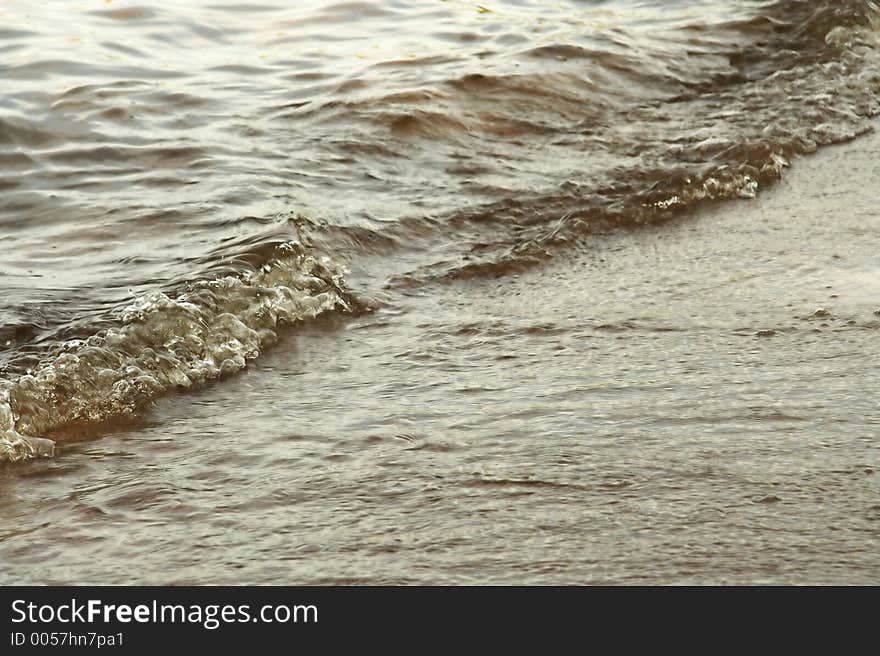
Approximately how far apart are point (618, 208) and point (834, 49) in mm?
3177

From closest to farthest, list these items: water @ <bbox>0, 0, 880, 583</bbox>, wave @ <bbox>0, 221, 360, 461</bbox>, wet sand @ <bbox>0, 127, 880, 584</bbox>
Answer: wet sand @ <bbox>0, 127, 880, 584</bbox> < water @ <bbox>0, 0, 880, 583</bbox> < wave @ <bbox>0, 221, 360, 461</bbox>

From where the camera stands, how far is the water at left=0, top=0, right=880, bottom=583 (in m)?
2.78

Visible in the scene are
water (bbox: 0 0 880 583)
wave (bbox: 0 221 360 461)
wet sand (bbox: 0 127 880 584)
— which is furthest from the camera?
wave (bbox: 0 221 360 461)

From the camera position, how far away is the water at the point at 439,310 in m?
2.78

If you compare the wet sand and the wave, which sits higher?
the wave

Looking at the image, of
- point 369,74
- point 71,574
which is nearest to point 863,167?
point 369,74

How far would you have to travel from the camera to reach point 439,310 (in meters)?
4.36

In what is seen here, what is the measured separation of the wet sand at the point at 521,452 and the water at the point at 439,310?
1cm

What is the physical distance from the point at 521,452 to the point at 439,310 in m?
1.31

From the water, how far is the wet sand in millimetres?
12

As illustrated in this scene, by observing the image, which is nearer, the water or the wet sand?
the wet sand

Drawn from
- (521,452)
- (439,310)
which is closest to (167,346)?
(439,310)

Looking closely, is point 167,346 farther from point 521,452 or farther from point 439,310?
point 521,452
